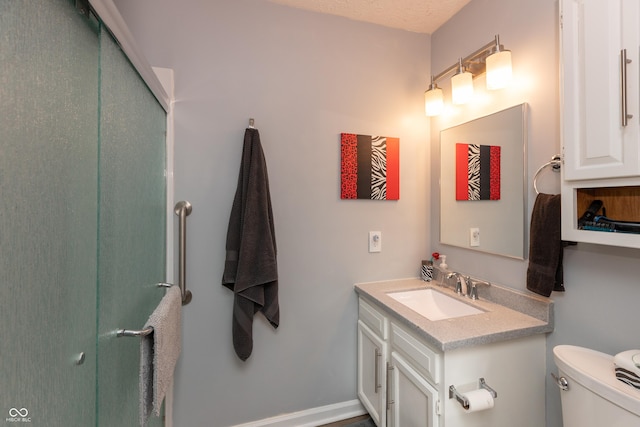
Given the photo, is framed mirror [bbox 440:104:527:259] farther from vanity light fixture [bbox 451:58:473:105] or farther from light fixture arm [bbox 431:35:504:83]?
light fixture arm [bbox 431:35:504:83]

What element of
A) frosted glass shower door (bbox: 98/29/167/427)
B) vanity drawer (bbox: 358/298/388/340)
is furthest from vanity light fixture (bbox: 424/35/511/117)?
frosted glass shower door (bbox: 98/29/167/427)

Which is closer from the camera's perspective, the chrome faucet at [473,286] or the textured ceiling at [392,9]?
the chrome faucet at [473,286]

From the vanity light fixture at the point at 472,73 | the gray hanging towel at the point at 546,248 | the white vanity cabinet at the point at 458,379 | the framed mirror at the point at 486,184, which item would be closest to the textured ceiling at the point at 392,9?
the vanity light fixture at the point at 472,73

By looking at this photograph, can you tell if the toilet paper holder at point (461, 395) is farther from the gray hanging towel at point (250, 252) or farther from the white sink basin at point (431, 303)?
the gray hanging towel at point (250, 252)

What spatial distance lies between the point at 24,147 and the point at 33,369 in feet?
1.46

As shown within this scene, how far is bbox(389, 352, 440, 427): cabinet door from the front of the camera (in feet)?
3.60

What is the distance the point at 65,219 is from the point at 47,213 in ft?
0.18

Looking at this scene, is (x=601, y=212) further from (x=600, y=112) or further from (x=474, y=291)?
(x=474, y=291)

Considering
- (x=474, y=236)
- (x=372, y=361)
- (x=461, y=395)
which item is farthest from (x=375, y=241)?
(x=461, y=395)

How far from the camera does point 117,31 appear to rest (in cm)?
78

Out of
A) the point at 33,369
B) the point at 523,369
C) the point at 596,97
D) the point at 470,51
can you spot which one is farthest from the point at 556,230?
the point at 33,369

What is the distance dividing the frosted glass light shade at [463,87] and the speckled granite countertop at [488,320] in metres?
1.05

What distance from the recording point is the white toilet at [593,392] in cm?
75

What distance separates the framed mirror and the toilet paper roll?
26.1 inches
